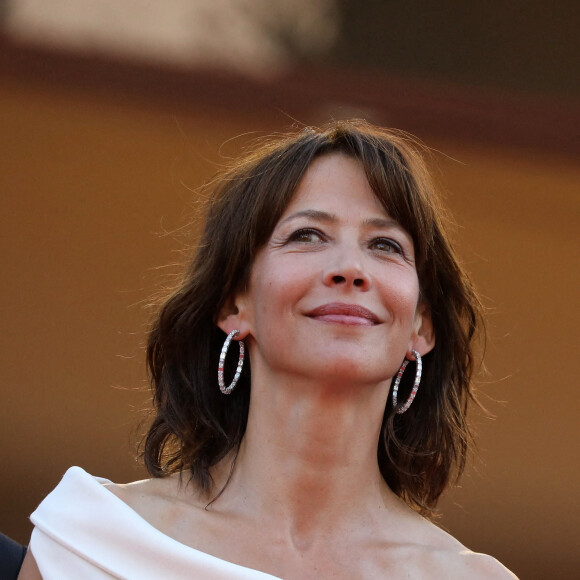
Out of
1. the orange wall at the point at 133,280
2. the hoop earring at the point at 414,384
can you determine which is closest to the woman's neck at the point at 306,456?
the hoop earring at the point at 414,384

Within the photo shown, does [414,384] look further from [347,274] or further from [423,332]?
[347,274]

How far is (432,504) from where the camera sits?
3150 millimetres

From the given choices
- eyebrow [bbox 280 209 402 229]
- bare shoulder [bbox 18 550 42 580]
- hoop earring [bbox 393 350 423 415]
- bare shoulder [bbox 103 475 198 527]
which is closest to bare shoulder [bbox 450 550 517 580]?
hoop earring [bbox 393 350 423 415]

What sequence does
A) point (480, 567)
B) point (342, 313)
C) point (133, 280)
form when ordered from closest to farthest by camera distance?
1. point (342, 313)
2. point (480, 567)
3. point (133, 280)

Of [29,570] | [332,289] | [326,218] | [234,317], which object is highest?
[326,218]

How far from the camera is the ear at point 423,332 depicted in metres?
3.06

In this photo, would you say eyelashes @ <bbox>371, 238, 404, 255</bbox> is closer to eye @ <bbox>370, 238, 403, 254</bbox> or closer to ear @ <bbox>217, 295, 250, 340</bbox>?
eye @ <bbox>370, 238, 403, 254</bbox>

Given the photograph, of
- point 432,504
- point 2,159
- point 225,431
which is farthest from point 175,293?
point 2,159

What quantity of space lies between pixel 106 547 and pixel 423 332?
84cm

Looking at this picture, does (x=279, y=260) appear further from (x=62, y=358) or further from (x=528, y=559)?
(x=528, y=559)

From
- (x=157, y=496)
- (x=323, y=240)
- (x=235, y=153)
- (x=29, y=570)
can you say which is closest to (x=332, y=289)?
(x=323, y=240)

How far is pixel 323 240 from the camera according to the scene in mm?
2893

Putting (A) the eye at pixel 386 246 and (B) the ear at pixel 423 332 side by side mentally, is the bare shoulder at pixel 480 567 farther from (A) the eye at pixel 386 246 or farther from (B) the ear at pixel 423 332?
(A) the eye at pixel 386 246

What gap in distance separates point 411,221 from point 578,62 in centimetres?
325
